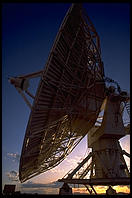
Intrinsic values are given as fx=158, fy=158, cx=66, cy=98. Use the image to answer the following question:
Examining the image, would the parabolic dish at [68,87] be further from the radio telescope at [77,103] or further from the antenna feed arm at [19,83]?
the antenna feed arm at [19,83]

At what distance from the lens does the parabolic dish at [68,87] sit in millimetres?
12711

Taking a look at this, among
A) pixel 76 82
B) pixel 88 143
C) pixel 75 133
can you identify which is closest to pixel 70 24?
pixel 76 82

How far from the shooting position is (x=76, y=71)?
1491cm

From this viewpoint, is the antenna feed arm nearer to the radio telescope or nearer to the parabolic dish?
the radio telescope

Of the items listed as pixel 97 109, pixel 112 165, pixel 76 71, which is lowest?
pixel 112 165

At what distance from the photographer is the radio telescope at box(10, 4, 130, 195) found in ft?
42.0

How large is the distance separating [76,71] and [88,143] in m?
10.9

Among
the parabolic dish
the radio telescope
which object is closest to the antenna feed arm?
the radio telescope

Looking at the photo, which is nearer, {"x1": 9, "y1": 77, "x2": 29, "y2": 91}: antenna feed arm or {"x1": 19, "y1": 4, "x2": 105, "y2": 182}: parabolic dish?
{"x1": 9, "y1": 77, "x2": 29, "y2": 91}: antenna feed arm

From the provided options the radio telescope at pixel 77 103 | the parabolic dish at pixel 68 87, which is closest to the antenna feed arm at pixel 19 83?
the radio telescope at pixel 77 103

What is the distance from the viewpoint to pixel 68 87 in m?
14.3

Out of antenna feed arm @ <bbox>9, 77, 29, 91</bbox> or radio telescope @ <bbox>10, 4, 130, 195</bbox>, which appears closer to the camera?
antenna feed arm @ <bbox>9, 77, 29, 91</bbox>

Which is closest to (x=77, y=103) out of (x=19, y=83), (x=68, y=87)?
(x=68, y=87)

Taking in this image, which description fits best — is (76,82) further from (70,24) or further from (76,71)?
(70,24)
